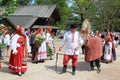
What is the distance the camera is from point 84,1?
204 feet

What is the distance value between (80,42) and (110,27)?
4898cm

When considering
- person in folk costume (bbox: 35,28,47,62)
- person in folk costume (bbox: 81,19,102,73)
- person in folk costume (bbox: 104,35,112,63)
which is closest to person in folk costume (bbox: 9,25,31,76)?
person in folk costume (bbox: 81,19,102,73)

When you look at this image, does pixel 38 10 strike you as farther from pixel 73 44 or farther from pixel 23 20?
pixel 73 44

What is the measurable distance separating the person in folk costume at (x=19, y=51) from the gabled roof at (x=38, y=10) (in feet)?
115

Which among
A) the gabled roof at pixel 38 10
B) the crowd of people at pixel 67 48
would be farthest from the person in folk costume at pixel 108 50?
the gabled roof at pixel 38 10

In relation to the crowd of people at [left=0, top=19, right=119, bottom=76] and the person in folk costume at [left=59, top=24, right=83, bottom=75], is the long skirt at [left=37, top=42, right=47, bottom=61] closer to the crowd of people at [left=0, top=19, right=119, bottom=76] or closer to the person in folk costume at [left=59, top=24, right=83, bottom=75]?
the crowd of people at [left=0, top=19, right=119, bottom=76]

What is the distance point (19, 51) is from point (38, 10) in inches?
1543

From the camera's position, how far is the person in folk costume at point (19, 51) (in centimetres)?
1107

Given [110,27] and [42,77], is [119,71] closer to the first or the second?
[42,77]

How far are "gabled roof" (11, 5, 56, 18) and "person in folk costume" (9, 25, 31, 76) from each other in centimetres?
3517

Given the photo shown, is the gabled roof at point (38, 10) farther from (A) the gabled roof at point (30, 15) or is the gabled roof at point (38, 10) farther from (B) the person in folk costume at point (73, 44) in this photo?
(B) the person in folk costume at point (73, 44)

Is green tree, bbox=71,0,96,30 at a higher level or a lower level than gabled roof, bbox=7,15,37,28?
higher

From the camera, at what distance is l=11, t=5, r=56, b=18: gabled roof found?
47.2m

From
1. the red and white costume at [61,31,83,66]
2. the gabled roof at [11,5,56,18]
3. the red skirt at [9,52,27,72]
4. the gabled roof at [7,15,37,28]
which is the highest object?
the gabled roof at [11,5,56,18]
